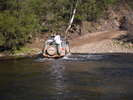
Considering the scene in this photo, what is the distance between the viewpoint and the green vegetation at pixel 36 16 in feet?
154

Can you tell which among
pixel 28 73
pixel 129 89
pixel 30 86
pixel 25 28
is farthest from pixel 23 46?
pixel 129 89

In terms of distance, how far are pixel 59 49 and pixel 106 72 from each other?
36.8ft

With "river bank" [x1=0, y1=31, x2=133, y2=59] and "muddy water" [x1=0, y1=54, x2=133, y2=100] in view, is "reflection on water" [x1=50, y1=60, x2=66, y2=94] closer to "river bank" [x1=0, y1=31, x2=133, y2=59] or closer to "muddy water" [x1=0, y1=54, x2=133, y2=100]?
"muddy water" [x1=0, y1=54, x2=133, y2=100]

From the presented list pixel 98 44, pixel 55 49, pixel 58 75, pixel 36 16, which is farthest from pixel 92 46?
pixel 58 75

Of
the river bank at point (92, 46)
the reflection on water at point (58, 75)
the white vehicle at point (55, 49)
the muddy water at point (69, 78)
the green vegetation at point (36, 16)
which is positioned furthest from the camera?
the river bank at point (92, 46)

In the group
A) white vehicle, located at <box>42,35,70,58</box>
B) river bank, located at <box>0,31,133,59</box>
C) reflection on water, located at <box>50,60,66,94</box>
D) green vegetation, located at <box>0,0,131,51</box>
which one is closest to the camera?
reflection on water, located at <box>50,60,66,94</box>

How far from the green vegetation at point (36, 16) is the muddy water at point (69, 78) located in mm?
6091

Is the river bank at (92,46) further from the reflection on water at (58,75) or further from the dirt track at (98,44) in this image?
the reflection on water at (58,75)

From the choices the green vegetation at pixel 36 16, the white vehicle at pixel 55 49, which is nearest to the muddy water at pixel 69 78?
the white vehicle at pixel 55 49

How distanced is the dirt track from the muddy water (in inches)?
188

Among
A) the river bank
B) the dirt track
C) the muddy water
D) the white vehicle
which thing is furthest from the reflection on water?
the dirt track

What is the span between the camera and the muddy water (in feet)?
78.7

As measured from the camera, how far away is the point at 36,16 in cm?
5312

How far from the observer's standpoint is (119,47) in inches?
1905
